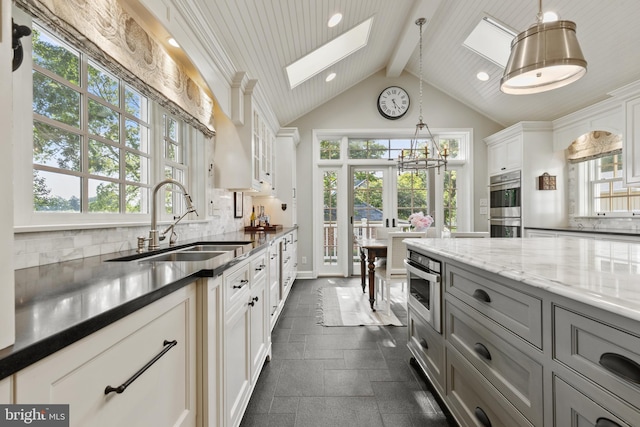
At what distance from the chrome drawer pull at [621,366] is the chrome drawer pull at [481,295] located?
507mm

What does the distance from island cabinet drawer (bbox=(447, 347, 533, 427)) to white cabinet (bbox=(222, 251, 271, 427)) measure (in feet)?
3.57

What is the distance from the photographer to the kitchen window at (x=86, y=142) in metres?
1.29

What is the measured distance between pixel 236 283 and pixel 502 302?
1.18 m

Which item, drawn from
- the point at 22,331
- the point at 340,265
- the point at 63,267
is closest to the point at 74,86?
the point at 63,267

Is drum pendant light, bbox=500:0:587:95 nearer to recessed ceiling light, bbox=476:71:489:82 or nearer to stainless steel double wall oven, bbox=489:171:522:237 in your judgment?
recessed ceiling light, bbox=476:71:489:82

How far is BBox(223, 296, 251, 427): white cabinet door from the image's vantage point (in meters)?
1.34

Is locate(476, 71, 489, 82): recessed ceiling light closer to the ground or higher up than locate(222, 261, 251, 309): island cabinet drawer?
higher up

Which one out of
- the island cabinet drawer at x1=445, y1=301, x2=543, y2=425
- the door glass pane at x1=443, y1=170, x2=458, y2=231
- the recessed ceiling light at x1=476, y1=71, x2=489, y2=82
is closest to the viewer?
the island cabinet drawer at x1=445, y1=301, x2=543, y2=425

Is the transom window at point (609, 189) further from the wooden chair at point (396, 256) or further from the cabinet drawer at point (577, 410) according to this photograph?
the cabinet drawer at point (577, 410)

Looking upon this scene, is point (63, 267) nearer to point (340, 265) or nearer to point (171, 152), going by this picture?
point (171, 152)

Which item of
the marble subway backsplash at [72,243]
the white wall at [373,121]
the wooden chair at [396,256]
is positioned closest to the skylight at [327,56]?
the white wall at [373,121]

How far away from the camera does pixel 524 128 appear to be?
15.3 feet

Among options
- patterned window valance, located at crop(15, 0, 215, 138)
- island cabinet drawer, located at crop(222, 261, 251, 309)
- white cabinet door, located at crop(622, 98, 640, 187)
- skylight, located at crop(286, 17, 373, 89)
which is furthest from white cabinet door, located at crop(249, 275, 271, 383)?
white cabinet door, located at crop(622, 98, 640, 187)

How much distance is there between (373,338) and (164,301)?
227 cm
